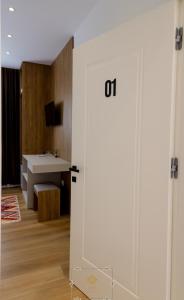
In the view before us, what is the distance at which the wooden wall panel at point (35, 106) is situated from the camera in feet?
17.7

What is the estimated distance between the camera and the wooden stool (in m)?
3.69

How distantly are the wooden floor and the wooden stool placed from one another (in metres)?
0.12

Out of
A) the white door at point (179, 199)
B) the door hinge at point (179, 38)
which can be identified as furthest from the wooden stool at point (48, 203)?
the door hinge at point (179, 38)

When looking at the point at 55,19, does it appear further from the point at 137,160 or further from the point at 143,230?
the point at 143,230

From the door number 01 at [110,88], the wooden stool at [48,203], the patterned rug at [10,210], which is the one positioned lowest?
the patterned rug at [10,210]

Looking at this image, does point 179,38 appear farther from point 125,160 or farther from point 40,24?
point 40,24

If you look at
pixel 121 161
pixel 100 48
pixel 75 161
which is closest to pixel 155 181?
pixel 121 161

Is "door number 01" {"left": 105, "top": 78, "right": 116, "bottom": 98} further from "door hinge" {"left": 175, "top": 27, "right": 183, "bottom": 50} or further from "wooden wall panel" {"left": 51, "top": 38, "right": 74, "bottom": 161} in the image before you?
"wooden wall panel" {"left": 51, "top": 38, "right": 74, "bottom": 161}

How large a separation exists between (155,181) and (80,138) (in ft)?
2.61

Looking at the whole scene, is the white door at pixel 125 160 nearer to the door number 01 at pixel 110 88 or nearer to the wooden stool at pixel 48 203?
the door number 01 at pixel 110 88

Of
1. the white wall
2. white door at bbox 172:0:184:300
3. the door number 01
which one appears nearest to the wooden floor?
white door at bbox 172:0:184:300

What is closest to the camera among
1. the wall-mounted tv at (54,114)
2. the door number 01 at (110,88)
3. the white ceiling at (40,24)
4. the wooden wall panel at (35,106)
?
the door number 01 at (110,88)

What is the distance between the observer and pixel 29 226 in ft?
11.5

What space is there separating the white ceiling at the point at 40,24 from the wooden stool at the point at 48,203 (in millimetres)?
2400
